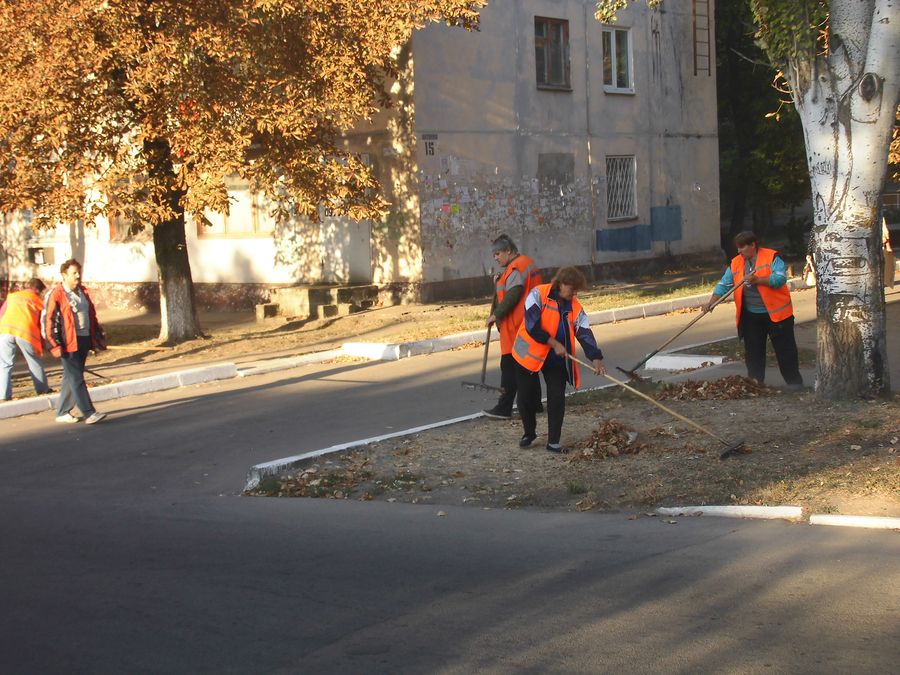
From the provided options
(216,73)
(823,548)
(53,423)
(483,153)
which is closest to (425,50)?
(483,153)

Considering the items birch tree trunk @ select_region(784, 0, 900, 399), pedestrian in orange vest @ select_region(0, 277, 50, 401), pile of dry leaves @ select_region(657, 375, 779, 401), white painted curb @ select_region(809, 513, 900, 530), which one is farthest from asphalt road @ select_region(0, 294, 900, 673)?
pedestrian in orange vest @ select_region(0, 277, 50, 401)

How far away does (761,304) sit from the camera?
35.9 feet

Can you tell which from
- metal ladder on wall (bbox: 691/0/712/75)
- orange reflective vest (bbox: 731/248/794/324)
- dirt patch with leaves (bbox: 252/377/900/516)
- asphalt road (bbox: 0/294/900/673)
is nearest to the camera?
asphalt road (bbox: 0/294/900/673)

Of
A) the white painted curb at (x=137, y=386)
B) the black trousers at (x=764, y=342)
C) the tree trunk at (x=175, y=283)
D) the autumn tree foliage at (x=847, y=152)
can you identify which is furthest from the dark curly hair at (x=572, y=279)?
the tree trunk at (x=175, y=283)

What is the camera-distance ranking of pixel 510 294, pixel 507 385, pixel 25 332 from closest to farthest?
pixel 510 294 < pixel 507 385 < pixel 25 332

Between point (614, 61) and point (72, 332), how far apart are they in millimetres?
18041

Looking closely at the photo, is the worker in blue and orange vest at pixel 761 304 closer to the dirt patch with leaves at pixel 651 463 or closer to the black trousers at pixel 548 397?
the dirt patch with leaves at pixel 651 463

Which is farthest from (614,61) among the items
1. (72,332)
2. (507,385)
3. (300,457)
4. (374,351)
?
(300,457)

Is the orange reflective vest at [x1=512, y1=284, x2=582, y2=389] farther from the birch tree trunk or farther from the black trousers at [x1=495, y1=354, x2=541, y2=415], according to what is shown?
the birch tree trunk

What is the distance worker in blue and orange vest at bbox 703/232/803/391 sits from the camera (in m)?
10.7

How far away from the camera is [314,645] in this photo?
5043mm

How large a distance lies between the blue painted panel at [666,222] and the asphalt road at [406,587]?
20.0 meters

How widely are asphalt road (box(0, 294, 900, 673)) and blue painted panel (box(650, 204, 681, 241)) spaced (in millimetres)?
20039

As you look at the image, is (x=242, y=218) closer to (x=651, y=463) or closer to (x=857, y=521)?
(x=651, y=463)
